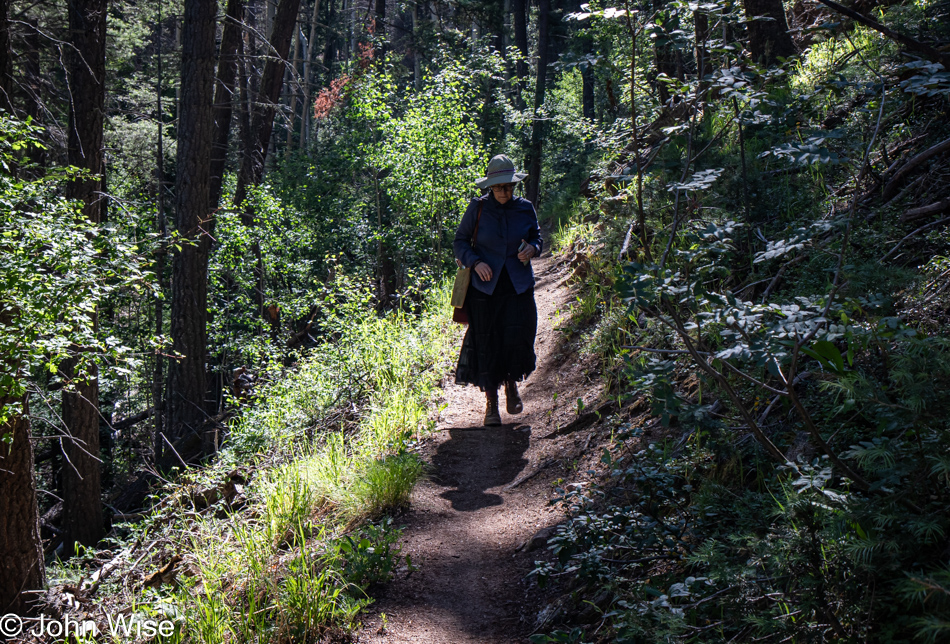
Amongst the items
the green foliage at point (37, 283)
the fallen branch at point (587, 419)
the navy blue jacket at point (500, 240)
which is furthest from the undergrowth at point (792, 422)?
the green foliage at point (37, 283)

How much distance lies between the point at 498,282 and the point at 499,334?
50cm

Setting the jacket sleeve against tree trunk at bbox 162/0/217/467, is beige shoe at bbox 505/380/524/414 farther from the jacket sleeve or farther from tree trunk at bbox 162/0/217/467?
tree trunk at bbox 162/0/217/467

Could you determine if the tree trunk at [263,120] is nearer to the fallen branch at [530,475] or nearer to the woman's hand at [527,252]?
the woman's hand at [527,252]

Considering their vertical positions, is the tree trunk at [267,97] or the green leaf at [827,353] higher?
the tree trunk at [267,97]

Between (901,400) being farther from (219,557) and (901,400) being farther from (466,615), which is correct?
(219,557)

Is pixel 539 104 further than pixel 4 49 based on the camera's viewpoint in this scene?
Yes

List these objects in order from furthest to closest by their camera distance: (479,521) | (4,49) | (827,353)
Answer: (4,49) → (479,521) → (827,353)

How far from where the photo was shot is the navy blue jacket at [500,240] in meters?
5.76

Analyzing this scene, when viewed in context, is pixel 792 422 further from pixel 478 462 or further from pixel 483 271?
pixel 483 271

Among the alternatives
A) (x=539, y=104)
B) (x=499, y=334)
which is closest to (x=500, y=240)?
(x=499, y=334)

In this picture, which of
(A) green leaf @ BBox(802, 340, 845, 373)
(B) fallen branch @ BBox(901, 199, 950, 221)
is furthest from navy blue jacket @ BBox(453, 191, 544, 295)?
(A) green leaf @ BBox(802, 340, 845, 373)
